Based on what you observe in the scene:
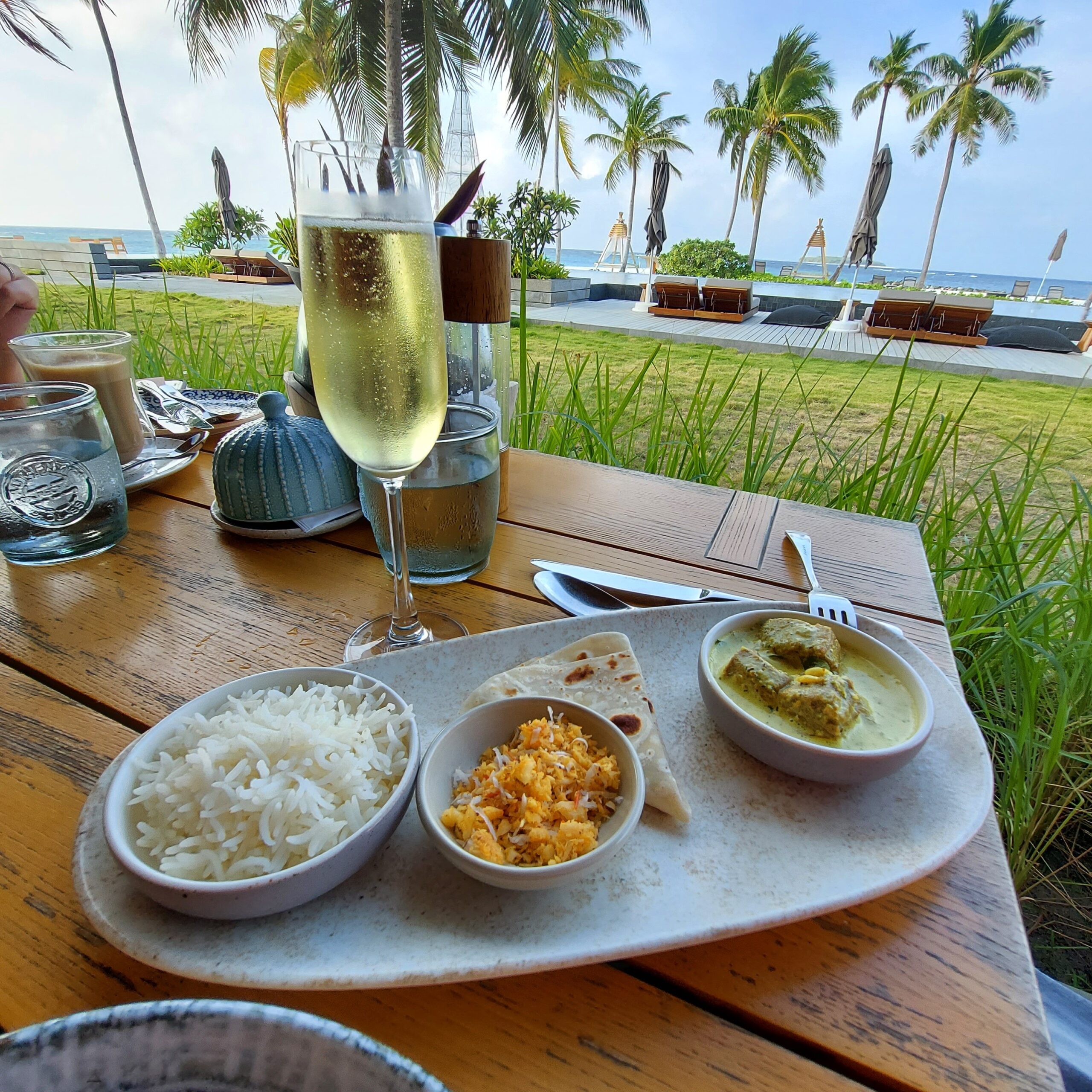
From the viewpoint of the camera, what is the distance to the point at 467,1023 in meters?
0.47

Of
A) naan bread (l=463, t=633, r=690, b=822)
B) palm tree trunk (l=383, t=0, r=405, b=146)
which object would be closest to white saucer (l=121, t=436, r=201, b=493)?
naan bread (l=463, t=633, r=690, b=822)

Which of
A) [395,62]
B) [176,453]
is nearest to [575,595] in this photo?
[176,453]

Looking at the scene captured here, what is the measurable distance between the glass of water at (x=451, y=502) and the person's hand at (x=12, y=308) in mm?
1198

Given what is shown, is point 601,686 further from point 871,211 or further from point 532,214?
point 871,211

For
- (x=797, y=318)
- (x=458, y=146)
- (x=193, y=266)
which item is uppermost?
(x=458, y=146)

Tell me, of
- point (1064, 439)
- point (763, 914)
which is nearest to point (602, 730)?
point (763, 914)

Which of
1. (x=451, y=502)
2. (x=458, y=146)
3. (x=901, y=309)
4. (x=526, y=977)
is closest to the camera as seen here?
(x=526, y=977)

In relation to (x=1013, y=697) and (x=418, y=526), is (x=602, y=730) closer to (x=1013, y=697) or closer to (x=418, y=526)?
(x=418, y=526)

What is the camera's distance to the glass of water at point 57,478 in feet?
3.31

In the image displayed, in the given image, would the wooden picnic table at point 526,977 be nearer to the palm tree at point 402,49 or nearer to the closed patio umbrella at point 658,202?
the palm tree at point 402,49

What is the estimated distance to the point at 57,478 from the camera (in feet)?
3.44

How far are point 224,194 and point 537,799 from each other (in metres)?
21.7

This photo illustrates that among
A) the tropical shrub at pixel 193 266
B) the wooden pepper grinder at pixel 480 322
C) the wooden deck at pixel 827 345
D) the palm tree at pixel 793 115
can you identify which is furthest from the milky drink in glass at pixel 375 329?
the palm tree at pixel 793 115

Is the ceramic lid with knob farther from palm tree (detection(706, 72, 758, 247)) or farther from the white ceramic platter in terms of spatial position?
palm tree (detection(706, 72, 758, 247))
